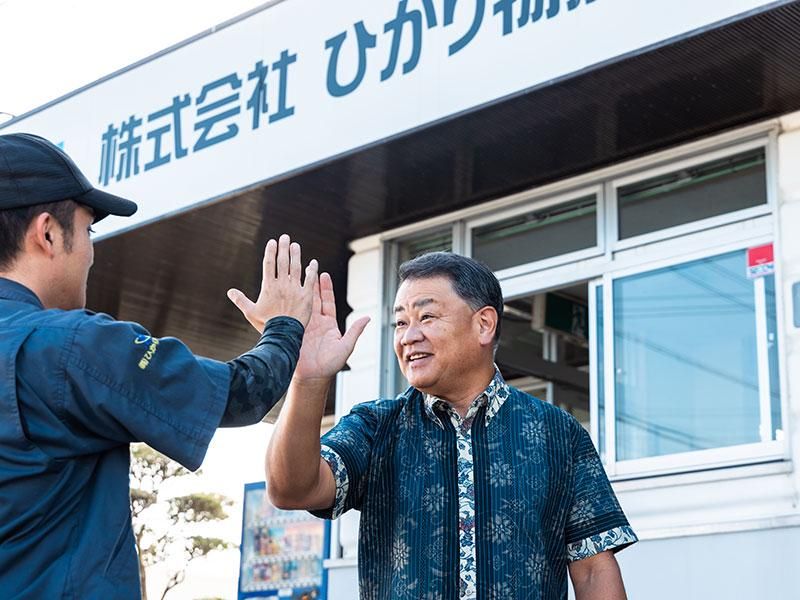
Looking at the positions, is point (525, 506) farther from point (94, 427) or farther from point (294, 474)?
point (94, 427)

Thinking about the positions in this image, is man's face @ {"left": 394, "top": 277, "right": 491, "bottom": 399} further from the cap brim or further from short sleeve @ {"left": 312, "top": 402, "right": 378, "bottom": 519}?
the cap brim

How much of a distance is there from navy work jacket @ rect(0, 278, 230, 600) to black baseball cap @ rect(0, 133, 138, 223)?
0.73 feet

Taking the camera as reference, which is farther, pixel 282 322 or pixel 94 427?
pixel 282 322

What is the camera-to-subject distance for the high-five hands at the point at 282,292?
2.54 m

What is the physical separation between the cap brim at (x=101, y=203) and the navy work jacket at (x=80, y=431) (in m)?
0.25

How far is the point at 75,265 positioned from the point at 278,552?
7040 millimetres

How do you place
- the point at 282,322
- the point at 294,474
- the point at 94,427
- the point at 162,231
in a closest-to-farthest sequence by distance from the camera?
1. the point at 94,427
2. the point at 282,322
3. the point at 294,474
4. the point at 162,231

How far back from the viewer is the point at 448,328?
3.17 metres

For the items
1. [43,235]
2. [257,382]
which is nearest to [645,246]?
[257,382]

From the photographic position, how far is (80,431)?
220 cm

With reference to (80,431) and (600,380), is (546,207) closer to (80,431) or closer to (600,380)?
(600,380)

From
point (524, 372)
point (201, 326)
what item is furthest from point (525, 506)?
point (201, 326)

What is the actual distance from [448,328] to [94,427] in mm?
1200

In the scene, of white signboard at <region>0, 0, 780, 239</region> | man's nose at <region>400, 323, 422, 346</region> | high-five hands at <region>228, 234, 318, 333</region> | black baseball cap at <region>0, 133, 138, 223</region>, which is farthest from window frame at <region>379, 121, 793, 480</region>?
black baseball cap at <region>0, 133, 138, 223</region>
